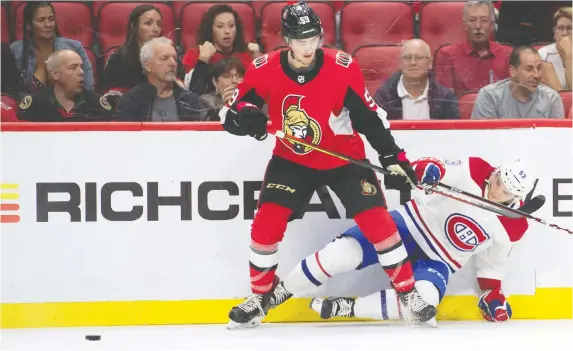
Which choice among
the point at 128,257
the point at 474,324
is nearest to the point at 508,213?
the point at 474,324

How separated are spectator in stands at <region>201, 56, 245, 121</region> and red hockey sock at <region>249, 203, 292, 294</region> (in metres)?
0.51

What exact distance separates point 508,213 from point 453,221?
211 mm

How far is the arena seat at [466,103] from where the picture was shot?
3.87 m

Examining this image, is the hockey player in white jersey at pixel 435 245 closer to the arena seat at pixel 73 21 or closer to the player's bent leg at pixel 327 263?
the player's bent leg at pixel 327 263

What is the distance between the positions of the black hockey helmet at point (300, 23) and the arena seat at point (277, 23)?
1.49 ft

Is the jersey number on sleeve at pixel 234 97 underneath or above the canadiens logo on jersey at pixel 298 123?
above

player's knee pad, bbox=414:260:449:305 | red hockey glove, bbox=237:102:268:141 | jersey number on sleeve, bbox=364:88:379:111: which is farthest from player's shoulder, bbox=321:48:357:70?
player's knee pad, bbox=414:260:449:305

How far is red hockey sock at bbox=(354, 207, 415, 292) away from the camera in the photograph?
11.4 ft

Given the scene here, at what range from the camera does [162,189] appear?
3.76 metres

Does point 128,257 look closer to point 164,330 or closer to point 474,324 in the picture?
point 164,330

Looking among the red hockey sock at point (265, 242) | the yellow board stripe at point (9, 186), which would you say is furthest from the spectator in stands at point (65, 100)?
the red hockey sock at point (265, 242)

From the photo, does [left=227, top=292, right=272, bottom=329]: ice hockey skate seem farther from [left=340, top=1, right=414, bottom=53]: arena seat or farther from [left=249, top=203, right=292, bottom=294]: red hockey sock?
[left=340, top=1, right=414, bottom=53]: arena seat

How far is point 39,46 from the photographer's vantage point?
3850 mm

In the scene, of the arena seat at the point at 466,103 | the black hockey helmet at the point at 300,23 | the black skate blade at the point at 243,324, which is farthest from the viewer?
the arena seat at the point at 466,103
